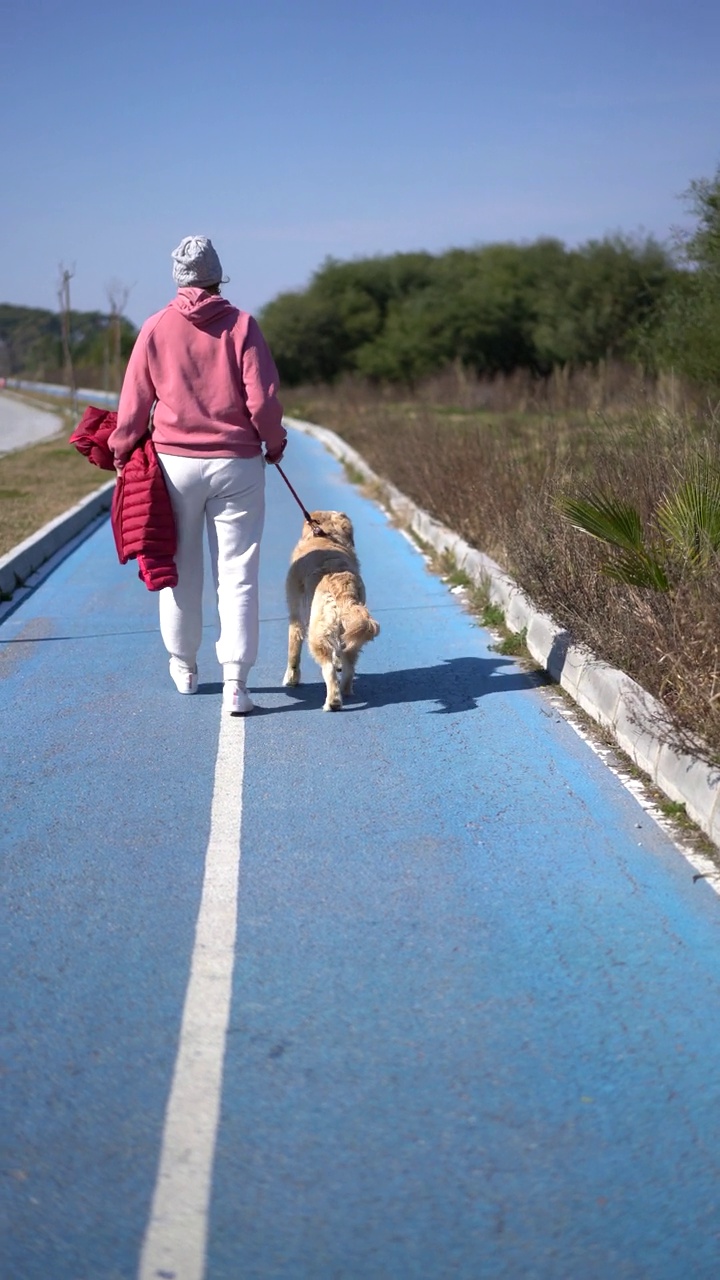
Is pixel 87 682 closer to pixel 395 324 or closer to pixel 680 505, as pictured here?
pixel 680 505

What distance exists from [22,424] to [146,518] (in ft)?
147

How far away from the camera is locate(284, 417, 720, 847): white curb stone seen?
5316 millimetres

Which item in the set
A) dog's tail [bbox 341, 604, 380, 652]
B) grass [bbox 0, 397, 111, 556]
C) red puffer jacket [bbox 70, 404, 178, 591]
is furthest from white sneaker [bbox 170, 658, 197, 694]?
grass [bbox 0, 397, 111, 556]

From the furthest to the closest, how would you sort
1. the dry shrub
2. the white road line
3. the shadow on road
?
the shadow on road < the dry shrub < the white road line

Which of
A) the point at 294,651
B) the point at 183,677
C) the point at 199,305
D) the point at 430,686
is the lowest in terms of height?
the point at 430,686

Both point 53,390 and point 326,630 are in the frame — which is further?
point 53,390

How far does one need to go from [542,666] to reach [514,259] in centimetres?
5084

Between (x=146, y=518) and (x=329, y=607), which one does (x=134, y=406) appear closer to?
(x=146, y=518)

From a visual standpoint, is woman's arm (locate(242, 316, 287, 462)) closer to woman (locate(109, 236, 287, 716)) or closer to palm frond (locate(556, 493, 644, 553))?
woman (locate(109, 236, 287, 716))

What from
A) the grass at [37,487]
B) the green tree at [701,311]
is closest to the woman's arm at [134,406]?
the grass at [37,487]

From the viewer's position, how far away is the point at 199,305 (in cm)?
676

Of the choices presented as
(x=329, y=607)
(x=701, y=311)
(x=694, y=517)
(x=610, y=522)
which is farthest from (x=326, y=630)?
(x=701, y=311)

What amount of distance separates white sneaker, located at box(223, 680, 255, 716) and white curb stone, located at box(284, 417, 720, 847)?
184cm

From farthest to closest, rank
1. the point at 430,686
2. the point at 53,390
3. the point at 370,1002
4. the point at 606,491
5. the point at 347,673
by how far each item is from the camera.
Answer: the point at 53,390 → the point at 606,491 → the point at 430,686 → the point at 347,673 → the point at 370,1002
